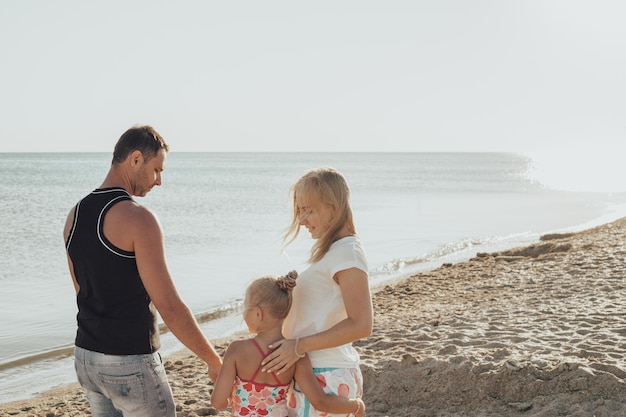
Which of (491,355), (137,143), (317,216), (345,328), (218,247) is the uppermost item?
(137,143)

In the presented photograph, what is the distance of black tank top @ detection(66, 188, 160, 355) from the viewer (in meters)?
2.73

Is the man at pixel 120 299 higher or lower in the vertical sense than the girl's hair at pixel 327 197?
lower

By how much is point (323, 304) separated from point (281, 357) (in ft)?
0.93

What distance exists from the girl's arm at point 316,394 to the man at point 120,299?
573mm

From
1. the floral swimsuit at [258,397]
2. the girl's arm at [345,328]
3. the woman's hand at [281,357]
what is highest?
the girl's arm at [345,328]

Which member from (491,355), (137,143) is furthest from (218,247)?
(137,143)

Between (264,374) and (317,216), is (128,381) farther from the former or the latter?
(317,216)

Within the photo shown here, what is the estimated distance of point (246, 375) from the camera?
2.87m

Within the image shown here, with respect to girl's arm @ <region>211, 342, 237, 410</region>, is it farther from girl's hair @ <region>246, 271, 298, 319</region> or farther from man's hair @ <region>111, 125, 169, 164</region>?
man's hair @ <region>111, 125, 169, 164</region>

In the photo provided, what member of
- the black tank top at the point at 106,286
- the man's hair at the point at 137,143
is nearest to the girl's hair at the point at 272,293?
the black tank top at the point at 106,286

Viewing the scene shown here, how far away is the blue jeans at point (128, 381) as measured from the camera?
9.09ft

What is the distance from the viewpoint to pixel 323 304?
112 inches

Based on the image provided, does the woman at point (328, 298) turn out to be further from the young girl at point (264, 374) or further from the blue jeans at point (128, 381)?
the blue jeans at point (128, 381)

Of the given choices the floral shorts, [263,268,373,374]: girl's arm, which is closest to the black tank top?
[263,268,373,374]: girl's arm
